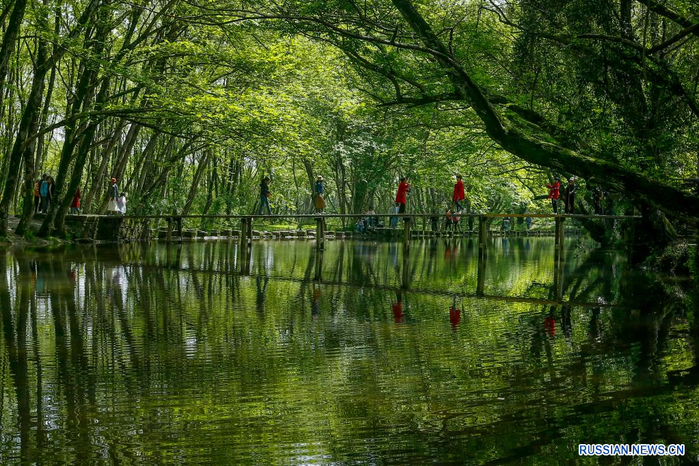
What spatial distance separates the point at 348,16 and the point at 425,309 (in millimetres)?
5002

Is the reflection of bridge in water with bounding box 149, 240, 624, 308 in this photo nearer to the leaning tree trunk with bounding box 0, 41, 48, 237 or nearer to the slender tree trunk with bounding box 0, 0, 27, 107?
the leaning tree trunk with bounding box 0, 41, 48, 237

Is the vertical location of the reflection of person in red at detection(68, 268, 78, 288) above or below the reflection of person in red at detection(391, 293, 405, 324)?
above

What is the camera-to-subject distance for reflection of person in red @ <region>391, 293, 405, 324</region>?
8.58 m

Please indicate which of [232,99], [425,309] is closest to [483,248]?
[232,99]

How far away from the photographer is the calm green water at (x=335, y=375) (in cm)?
399

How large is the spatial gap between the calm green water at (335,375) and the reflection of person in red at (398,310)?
24 mm

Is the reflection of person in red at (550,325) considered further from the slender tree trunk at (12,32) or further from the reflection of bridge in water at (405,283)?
the slender tree trunk at (12,32)

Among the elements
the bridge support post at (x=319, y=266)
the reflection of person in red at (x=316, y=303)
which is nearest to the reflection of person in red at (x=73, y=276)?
the reflection of person in red at (x=316, y=303)

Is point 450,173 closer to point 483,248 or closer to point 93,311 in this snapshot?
point 483,248

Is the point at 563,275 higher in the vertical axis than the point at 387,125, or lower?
lower

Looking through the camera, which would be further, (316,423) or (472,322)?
(472,322)

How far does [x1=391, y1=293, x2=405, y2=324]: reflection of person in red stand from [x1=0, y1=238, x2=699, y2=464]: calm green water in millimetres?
24

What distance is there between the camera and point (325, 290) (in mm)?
11805

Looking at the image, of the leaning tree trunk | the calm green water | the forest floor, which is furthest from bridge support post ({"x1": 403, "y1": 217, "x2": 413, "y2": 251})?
the forest floor
